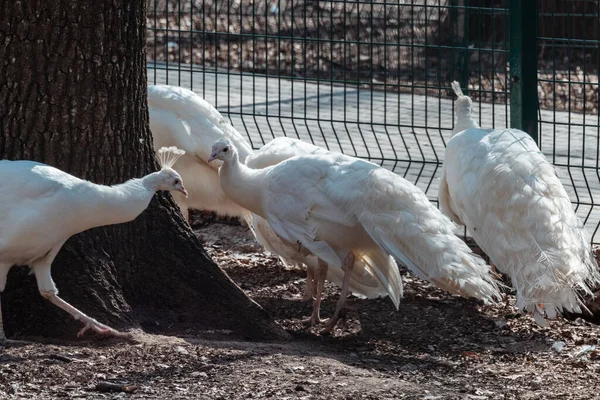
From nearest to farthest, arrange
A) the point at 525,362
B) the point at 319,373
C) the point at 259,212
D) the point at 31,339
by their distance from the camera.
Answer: the point at 319,373
the point at 31,339
the point at 525,362
the point at 259,212

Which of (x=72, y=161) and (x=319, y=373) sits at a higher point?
(x=72, y=161)

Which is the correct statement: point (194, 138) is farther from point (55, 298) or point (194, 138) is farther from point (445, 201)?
point (55, 298)

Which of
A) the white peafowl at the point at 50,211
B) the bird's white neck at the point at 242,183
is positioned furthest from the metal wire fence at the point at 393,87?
the white peafowl at the point at 50,211

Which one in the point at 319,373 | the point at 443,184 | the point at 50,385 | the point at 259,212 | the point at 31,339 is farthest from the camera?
the point at 443,184

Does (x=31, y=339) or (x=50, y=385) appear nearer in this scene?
(x=50, y=385)

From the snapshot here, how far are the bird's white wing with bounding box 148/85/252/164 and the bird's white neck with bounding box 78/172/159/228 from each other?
2.31 m

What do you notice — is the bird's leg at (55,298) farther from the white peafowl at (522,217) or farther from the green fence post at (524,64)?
the green fence post at (524,64)

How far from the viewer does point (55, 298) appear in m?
4.85

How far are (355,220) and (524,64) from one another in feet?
6.38

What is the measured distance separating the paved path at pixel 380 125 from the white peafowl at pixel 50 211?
4036 millimetres

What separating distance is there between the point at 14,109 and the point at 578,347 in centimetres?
308

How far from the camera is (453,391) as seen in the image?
180 inches

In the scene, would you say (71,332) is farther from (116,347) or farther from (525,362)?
(525,362)

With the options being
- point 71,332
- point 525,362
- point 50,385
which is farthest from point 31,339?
point 525,362
